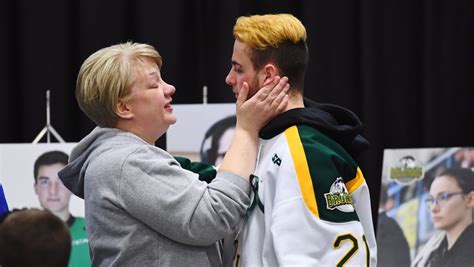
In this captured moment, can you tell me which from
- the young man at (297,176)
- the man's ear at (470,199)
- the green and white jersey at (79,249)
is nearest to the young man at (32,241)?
the young man at (297,176)

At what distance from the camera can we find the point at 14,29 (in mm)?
5039

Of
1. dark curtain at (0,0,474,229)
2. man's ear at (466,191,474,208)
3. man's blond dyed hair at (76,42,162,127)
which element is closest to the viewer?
man's blond dyed hair at (76,42,162,127)

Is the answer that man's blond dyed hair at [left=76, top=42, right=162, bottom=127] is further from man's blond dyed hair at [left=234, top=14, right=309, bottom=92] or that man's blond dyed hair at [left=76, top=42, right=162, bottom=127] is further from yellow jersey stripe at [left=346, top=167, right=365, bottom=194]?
yellow jersey stripe at [left=346, top=167, right=365, bottom=194]

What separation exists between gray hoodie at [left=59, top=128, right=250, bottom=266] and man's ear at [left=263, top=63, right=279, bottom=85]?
0.95 feet

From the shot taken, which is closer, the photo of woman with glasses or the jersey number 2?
the jersey number 2

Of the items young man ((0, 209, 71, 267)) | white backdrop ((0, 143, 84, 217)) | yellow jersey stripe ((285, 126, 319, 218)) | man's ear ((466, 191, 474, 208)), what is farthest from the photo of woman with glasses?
young man ((0, 209, 71, 267))

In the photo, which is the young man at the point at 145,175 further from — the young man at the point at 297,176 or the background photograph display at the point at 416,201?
the background photograph display at the point at 416,201

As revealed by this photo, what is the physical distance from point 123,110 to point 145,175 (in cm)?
22

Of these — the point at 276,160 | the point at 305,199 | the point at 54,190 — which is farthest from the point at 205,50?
the point at 305,199

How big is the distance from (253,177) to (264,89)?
0.24 m

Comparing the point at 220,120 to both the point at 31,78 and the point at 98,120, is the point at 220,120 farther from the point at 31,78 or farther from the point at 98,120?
the point at 98,120

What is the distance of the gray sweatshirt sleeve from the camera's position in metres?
1.89

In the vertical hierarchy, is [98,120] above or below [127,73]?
below

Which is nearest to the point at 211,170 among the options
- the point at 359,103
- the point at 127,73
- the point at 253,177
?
the point at 253,177
